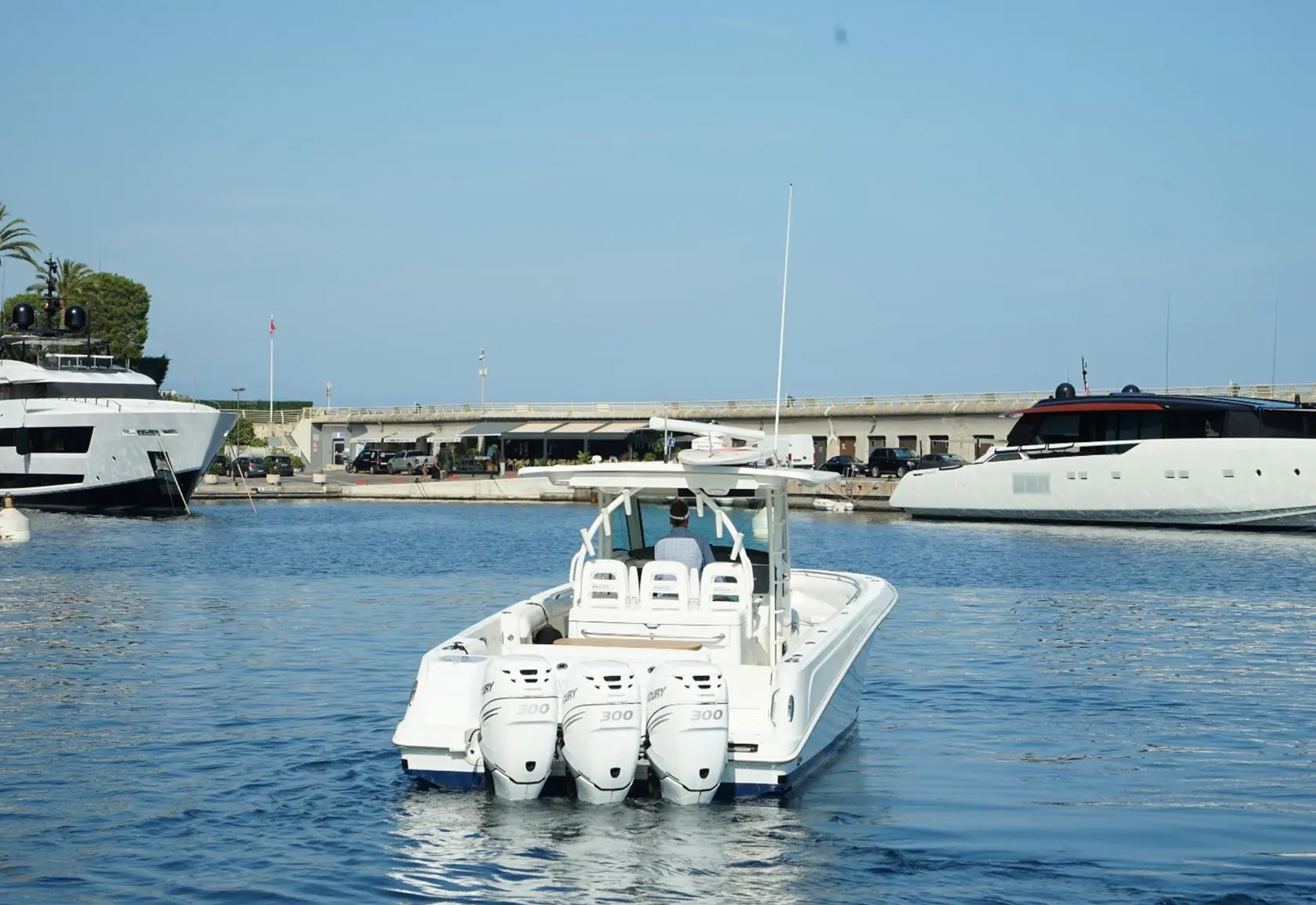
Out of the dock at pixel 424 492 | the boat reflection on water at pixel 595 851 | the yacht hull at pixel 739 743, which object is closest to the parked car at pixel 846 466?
the dock at pixel 424 492

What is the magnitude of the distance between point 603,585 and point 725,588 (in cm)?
120

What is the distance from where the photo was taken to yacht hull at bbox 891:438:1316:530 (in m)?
51.8

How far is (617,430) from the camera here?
104312mm

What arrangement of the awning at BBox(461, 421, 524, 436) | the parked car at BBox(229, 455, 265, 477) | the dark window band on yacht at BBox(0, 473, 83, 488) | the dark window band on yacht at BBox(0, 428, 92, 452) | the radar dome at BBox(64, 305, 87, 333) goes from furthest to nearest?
the awning at BBox(461, 421, 524, 436), the parked car at BBox(229, 455, 265, 477), the radar dome at BBox(64, 305, 87, 333), the dark window band on yacht at BBox(0, 473, 83, 488), the dark window band on yacht at BBox(0, 428, 92, 452)

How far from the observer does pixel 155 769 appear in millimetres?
14555

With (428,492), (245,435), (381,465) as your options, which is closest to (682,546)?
(428,492)

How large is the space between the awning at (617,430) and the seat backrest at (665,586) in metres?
87.7

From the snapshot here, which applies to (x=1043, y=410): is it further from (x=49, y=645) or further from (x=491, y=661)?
(x=491, y=661)

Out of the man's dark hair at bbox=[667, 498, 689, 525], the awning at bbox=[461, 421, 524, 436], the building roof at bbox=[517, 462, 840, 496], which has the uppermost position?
the awning at bbox=[461, 421, 524, 436]

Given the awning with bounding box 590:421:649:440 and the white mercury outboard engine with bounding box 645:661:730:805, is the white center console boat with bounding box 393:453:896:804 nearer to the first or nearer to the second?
the white mercury outboard engine with bounding box 645:661:730:805

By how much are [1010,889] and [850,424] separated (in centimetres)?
8802

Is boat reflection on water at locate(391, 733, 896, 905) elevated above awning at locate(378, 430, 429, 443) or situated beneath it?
situated beneath

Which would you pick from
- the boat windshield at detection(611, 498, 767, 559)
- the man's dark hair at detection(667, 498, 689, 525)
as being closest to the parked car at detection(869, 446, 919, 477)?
the boat windshield at detection(611, 498, 767, 559)

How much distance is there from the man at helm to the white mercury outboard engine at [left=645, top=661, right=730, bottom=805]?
3004mm
